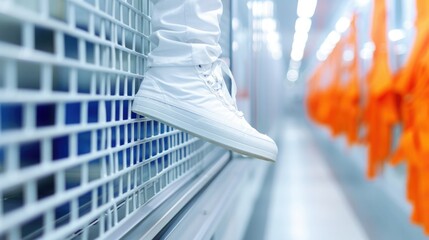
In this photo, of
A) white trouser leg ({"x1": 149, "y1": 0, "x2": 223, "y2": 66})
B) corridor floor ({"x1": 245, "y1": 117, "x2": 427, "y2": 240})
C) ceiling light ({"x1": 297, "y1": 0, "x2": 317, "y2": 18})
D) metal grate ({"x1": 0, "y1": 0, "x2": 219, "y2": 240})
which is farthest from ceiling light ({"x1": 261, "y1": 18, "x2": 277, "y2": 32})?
white trouser leg ({"x1": 149, "y1": 0, "x2": 223, "y2": 66})

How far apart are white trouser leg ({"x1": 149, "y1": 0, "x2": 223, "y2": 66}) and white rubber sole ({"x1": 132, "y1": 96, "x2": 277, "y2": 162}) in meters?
0.09

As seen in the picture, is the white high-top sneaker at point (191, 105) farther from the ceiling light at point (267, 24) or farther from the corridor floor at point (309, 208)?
the ceiling light at point (267, 24)

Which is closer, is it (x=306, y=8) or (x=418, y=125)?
(x=418, y=125)

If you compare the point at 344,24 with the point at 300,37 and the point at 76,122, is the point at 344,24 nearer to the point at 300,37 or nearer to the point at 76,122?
the point at 300,37

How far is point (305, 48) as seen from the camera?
32.2 feet

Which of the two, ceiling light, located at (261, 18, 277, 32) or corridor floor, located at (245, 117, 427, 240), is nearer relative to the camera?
corridor floor, located at (245, 117, 427, 240)

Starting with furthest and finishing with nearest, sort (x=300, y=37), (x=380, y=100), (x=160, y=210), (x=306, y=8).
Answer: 1. (x=300, y=37)
2. (x=306, y=8)
3. (x=380, y=100)
4. (x=160, y=210)

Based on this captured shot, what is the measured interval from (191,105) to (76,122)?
0.72 ft

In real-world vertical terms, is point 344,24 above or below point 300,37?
below

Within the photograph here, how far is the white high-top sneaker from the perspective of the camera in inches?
28.2

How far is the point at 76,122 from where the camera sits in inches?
28.4

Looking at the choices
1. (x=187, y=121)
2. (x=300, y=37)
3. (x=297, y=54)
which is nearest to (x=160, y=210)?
(x=187, y=121)

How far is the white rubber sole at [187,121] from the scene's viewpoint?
70 cm

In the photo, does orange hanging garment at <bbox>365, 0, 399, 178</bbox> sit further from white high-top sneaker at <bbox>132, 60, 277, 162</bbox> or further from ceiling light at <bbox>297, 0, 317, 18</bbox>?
ceiling light at <bbox>297, 0, 317, 18</bbox>
